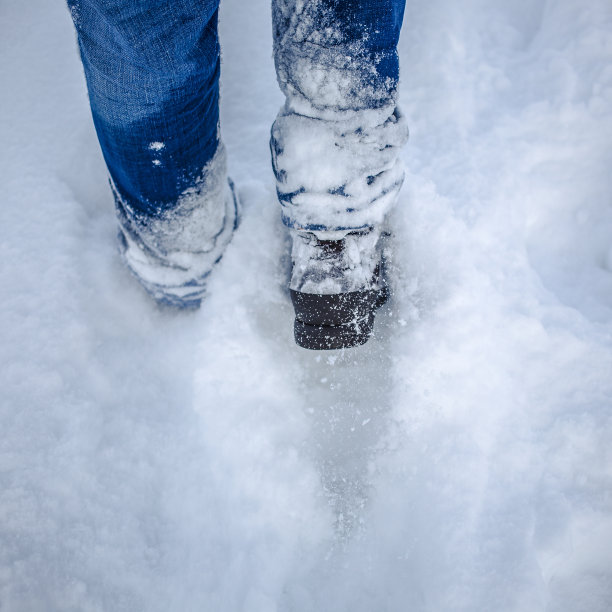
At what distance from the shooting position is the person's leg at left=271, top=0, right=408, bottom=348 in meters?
0.53

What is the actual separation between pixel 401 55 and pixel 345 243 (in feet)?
1.92

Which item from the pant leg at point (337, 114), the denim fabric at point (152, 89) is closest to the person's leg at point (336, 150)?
the pant leg at point (337, 114)

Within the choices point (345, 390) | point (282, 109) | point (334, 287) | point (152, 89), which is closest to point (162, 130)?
point (152, 89)

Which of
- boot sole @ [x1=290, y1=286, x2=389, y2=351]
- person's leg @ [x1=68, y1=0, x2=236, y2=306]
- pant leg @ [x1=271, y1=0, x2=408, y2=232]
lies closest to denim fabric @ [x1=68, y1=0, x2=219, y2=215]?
person's leg @ [x1=68, y1=0, x2=236, y2=306]

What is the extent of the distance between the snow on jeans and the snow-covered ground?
0.17m

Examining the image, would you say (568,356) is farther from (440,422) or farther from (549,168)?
(549,168)

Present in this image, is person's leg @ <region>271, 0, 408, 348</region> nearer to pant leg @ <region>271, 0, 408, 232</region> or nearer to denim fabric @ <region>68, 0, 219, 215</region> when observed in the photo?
pant leg @ <region>271, 0, 408, 232</region>

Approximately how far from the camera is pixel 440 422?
69cm

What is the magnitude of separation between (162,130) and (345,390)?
0.47 m

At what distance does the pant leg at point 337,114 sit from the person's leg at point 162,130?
114mm

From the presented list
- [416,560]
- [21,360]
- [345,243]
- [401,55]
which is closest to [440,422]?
[416,560]

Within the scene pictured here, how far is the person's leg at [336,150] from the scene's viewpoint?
527 mm

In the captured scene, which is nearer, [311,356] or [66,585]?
[66,585]

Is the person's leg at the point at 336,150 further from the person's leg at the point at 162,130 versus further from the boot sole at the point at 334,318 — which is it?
the person's leg at the point at 162,130
